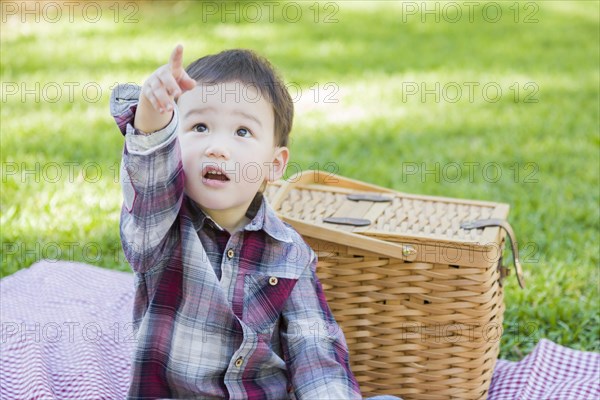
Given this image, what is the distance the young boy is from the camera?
1.84 metres

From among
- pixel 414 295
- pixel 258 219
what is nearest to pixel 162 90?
pixel 258 219

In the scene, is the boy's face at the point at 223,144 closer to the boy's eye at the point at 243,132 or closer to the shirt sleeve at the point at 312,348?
the boy's eye at the point at 243,132

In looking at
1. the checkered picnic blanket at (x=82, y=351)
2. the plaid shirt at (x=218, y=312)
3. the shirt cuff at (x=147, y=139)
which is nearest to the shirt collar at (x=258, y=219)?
the plaid shirt at (x=218, y=312)

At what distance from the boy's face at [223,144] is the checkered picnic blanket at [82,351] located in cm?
78

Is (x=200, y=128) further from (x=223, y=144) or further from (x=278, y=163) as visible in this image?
(x=278, y=163)

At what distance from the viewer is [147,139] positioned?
5.47ft

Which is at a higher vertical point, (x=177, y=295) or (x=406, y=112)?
(x=406, y=112)

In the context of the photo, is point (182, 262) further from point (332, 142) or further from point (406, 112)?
point (406, 112)

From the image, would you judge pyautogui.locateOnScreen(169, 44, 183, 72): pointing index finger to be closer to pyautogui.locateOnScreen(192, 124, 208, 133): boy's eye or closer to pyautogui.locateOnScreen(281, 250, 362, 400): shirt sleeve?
pyautogui.locateOnScreen(192, 124, 208, 133): boy's eye

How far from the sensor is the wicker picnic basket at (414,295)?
220cm

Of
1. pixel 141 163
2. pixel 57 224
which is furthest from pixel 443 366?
pixel 57 224

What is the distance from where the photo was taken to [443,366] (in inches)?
89.8

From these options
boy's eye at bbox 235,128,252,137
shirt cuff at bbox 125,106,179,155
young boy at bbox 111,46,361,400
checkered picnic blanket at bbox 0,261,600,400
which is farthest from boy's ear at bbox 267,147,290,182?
checkered picnic blanket at bbox 0,261,600,400

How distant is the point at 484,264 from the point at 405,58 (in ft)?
13.4
